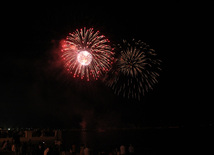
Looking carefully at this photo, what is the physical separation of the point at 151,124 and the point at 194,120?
76.0 ft

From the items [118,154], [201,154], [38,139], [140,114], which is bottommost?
[201,154]

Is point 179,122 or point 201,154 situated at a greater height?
point 179,122

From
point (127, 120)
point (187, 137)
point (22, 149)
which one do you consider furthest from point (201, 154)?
point (127, 120)

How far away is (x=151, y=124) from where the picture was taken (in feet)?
379

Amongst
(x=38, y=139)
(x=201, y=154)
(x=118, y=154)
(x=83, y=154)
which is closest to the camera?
(x=83, y=154)

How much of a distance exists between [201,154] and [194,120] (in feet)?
154

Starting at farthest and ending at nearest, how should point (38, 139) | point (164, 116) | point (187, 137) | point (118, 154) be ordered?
point (164, 116), point (187, 137), point (38, 139), point (118, 154)

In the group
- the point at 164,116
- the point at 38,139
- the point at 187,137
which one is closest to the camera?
the point at 38,139

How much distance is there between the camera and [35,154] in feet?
38.7

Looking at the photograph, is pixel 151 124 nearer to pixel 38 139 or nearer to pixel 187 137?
pixel 187 137

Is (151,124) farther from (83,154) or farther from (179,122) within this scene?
(83,154)

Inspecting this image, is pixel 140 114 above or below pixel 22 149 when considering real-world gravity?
above

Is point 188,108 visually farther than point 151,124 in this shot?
No

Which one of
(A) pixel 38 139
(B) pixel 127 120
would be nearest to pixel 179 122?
(B) pixel 127 120
